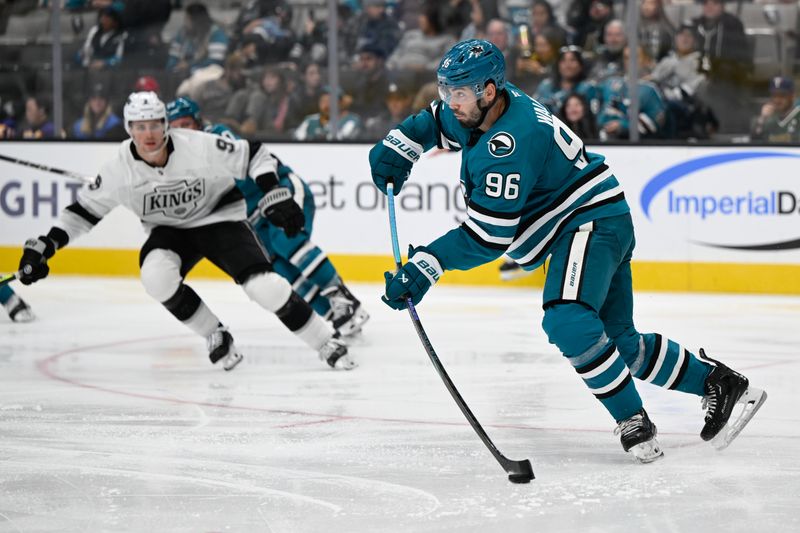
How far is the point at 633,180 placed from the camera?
714 cm

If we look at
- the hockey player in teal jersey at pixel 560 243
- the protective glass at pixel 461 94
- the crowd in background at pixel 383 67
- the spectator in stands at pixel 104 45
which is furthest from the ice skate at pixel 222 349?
the spectator in stands at pixel 104 45

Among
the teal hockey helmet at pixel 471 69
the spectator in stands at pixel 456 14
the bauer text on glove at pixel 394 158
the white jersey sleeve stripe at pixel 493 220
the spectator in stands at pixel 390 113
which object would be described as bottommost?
the spectator in stands at pixel 390 113

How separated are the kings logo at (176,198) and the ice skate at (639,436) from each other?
6.68 feet

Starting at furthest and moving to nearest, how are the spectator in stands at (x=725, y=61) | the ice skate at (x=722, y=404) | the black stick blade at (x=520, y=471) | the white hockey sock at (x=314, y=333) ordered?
the spectator in stands at (x=725, y=61) → the white hockey sock at (x=314, y=333) → the ice skate at (x=722, y=404) → the black stick blade at (x=520, y=471)

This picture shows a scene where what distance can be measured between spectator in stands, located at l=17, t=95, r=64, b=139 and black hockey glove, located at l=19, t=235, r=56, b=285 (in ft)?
11.7

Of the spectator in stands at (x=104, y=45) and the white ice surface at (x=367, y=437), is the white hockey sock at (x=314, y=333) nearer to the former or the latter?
the white ice surface at (x=367, y=437)

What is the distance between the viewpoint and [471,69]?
3246 millimetres

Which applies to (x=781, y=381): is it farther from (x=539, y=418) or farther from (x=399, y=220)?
(x=399, y=220)

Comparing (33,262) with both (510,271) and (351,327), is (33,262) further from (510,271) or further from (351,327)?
(510,271)

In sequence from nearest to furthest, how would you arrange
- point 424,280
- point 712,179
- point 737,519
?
point 737,519
point 424,280
point 712,179

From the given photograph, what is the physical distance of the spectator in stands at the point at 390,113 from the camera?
25.2 feet

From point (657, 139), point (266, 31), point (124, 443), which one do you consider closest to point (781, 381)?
point (124, 443)

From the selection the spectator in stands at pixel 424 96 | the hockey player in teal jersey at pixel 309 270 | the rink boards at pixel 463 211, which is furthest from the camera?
the spectator in stands at pixel 424 96

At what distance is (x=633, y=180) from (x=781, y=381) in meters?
2.63
